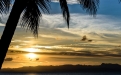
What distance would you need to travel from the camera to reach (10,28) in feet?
24.0

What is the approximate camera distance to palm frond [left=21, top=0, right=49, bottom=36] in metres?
7.93

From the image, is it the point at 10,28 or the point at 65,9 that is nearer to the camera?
the point at 10,28

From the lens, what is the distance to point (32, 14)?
26.5ft

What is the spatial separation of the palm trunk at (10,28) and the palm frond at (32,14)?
46 centimetres

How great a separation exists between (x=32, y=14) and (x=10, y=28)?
3.04ft

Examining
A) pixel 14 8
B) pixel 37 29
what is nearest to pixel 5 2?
pixel 14 8

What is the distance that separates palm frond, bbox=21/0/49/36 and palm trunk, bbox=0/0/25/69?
0.46m

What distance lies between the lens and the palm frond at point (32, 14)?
7934 mm

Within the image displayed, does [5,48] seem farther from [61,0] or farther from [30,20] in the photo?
[61,0]

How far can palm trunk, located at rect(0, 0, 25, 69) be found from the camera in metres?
7.22

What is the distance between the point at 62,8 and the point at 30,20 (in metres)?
0.83

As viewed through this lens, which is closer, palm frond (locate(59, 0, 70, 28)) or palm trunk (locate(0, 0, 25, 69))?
palm trunk (locate(0, 0, 25, 69))

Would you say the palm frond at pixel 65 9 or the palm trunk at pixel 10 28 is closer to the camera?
the palm trunk at pixel 10 28

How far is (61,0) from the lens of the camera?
8.13 metres
